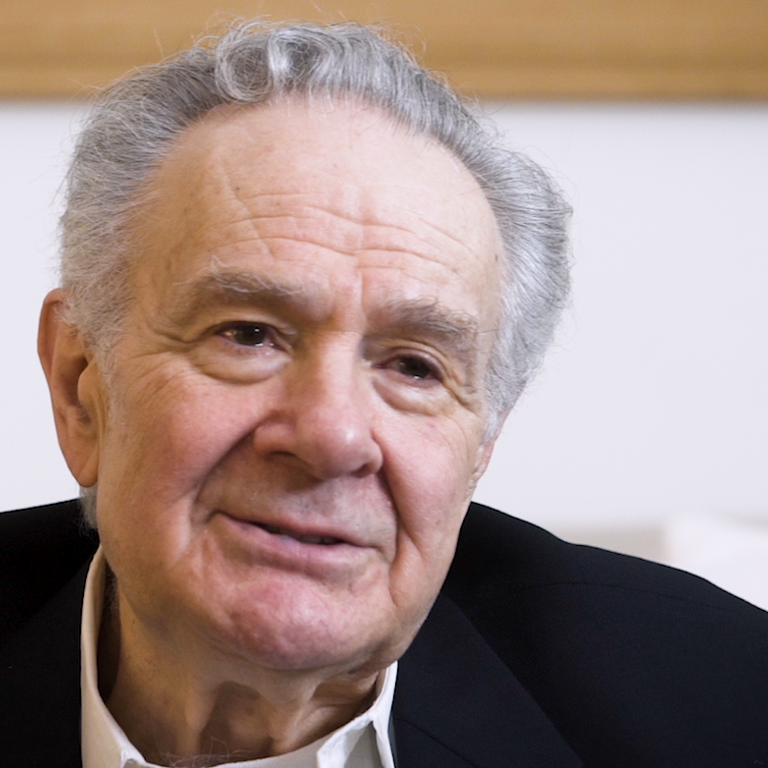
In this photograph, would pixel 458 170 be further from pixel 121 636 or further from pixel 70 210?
pixel 121 636

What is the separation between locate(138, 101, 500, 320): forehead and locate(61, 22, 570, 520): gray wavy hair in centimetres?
3

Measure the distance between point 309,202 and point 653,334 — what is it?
1.23m

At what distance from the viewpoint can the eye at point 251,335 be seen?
1.20 metres

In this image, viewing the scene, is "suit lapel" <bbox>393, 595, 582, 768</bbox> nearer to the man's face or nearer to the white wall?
the man's face

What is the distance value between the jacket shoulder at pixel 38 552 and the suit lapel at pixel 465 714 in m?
0.52

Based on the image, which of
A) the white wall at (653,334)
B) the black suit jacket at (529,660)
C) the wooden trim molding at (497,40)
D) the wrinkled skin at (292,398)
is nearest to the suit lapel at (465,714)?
the black suit jacket at (529,660)

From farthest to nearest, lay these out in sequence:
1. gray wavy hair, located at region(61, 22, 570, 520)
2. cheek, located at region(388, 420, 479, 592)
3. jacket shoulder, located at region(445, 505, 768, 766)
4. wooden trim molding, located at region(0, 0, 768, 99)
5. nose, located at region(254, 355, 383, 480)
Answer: wooden trim molding, located at region(0, 0, 768, 99), jacket shoulder, located at region(445, 505, 768, 766), gray wavy hair, located at region(61, 22, 570, 520), cheek, located at region(388, 420, 479, 592), nose, located at region(254, 355, 383, 480)

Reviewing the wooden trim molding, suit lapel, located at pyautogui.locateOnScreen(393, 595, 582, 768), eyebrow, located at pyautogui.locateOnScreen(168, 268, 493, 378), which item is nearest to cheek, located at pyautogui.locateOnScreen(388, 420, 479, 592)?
eyebrow, located at pyautogui.locateOnScreen(168, 268, 493, 378)

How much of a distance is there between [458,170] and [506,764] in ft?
2.38

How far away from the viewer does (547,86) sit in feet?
7.11

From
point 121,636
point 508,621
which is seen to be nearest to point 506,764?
point 508,621

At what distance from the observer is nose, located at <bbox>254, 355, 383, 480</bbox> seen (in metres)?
1.10

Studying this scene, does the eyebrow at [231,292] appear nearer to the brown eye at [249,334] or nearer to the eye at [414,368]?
the brown eye at [249,334]

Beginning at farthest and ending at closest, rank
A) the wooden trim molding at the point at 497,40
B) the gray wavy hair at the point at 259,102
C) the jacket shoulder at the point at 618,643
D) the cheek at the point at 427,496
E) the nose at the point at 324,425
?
the wooden trim molding at the point at 497,40
the jacket shoulder at the point at 618,643
the gray wavy hair at the point at 259,102
the cheek at the point at 427,496
the nose at the point at 324,425
